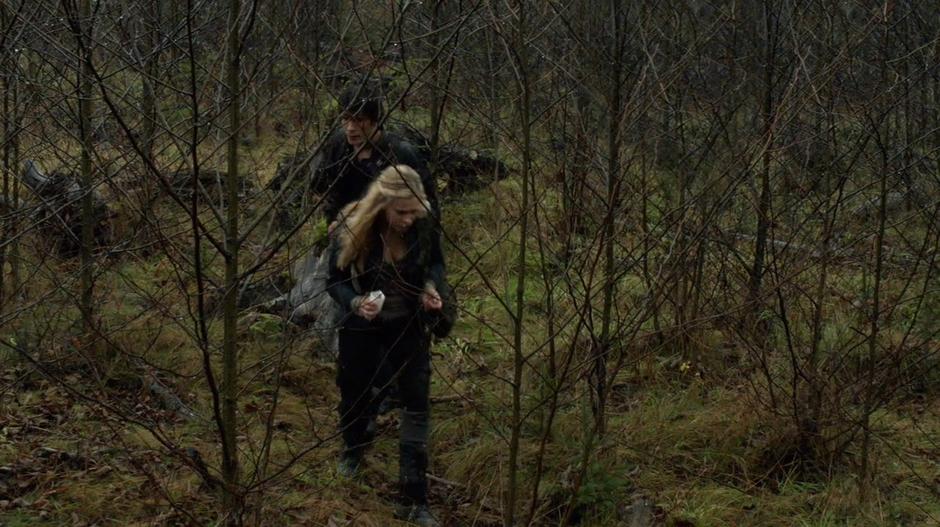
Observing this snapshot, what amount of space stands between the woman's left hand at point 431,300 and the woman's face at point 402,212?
32 cm

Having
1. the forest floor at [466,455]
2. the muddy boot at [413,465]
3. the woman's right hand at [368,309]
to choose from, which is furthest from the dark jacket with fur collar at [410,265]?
the muddy boot at [413,465]

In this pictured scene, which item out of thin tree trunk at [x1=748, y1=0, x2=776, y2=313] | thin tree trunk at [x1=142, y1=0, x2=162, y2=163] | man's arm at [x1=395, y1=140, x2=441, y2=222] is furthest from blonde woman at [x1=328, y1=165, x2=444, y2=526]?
thin tree trunk at [x1=748, y1=0, x2=776, y2=313]

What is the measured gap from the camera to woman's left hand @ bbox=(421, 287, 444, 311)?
439 cm

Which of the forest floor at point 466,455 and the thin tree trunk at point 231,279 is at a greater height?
the thin tree trunk at point 231,279

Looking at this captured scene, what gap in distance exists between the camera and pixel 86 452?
4996 mm

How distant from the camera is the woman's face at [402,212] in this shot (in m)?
4.40

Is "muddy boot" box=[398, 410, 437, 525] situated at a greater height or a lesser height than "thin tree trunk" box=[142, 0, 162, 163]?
lesser

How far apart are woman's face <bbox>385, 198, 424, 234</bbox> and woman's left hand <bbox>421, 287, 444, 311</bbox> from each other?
1.05 feet

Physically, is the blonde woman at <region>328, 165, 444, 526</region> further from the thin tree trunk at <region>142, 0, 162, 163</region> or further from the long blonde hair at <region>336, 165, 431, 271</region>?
the thin tree trunk at <region>142, 0, 162, 163</region>

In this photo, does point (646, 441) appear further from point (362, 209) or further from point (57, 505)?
point (57, 505)

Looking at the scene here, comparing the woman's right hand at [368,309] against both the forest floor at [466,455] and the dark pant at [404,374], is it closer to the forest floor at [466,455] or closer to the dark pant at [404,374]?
the dark pant at [404,374]

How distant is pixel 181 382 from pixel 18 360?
1049mm

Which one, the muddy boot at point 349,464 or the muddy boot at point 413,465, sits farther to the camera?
the muddy boot at point 349,464

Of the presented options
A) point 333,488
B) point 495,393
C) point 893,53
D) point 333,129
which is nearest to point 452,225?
point 495,393
